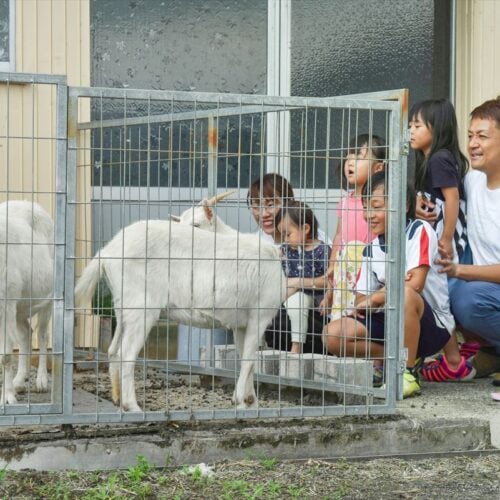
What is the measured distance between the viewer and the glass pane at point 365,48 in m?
8.13

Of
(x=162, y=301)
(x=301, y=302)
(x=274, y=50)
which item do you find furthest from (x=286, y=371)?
(x=274, y=50)

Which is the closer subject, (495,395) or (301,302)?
(301,302)

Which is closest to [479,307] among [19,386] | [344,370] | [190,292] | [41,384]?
[344,370]

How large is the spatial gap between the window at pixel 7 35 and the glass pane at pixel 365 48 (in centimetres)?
210

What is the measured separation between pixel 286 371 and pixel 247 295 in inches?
30.5

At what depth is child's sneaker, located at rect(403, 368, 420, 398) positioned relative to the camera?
573 centimetres

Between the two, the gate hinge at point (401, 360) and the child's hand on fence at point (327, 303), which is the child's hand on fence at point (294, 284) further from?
the gate hinge at point (401, 360)

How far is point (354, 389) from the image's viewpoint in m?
5.29

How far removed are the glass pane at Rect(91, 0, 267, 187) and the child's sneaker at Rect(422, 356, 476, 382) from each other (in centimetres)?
208

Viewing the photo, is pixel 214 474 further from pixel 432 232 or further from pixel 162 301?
pixel 432 232

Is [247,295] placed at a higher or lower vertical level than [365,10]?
lower

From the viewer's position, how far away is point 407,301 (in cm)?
575

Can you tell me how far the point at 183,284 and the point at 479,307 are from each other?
6.21 feet

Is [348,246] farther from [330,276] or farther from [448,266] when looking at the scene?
[448,266]
